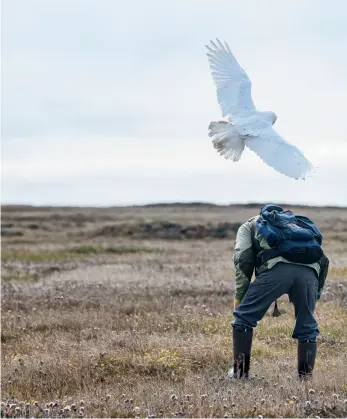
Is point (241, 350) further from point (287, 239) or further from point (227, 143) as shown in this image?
point (227, 143)

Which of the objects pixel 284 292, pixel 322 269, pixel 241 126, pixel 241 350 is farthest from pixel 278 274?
pixel 241 126

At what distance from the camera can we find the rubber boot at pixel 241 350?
693cm

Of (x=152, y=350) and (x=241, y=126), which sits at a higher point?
(x=241, y=126)

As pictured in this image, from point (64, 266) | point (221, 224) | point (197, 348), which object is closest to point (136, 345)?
point (197, 348)

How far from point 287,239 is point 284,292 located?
1.72ft

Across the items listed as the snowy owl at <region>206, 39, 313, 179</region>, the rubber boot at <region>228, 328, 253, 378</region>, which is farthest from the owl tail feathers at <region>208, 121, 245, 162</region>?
the rubber boot at <region>228, 328, 253, 378</region>

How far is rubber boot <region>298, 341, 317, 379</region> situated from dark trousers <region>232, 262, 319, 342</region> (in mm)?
59

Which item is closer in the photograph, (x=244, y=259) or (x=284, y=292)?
(x=284, y=292)

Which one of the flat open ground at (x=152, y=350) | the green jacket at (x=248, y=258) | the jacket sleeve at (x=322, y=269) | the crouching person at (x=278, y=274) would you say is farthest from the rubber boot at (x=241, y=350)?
the jacket sleeve at (x=322, y=269)

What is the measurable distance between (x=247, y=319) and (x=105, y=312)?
506cm

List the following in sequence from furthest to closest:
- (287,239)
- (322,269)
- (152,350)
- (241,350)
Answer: (152,350)
(322,269)
(241,350)
(287,239)

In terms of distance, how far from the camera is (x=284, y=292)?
6809 mm

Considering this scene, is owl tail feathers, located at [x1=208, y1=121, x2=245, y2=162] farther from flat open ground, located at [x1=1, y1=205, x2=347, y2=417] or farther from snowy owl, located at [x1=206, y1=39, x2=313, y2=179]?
flat open ground, located at [x1=1, y1=205, x2=347, y2=417]

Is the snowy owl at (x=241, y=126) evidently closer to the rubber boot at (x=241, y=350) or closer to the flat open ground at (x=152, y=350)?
the rubber boot at (x=241, y=350)
